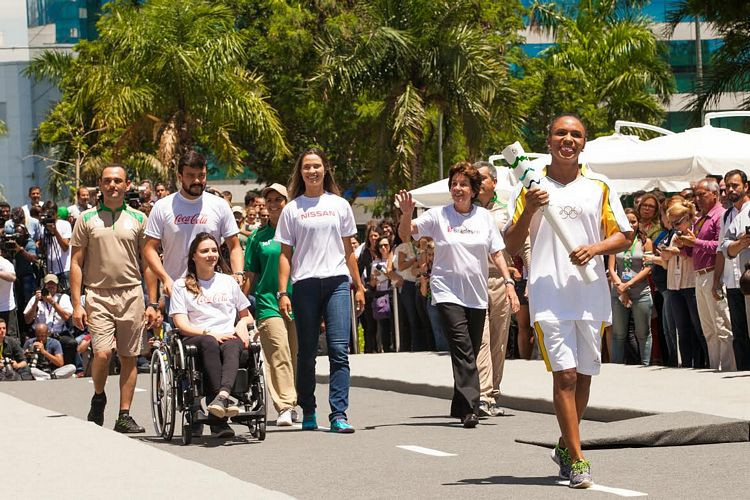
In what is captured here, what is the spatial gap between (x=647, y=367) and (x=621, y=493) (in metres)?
8.73

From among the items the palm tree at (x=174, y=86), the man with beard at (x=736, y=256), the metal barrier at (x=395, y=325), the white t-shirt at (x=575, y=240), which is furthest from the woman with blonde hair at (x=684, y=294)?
the palm tree at (x=174, y=86)

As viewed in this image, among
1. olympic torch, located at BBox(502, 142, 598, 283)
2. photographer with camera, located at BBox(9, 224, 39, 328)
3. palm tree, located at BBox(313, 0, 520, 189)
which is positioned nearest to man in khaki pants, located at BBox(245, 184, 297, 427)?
olympic torch, located at BBox(502, 142, 598, 283)

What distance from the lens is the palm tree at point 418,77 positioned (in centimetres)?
3850

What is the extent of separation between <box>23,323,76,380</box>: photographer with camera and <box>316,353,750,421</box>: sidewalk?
4487mm

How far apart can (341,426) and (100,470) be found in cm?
361

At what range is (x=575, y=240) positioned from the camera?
345 inches

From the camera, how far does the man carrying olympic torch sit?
870 cm

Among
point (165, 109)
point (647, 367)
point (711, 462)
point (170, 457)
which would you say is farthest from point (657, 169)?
point (165, 109)

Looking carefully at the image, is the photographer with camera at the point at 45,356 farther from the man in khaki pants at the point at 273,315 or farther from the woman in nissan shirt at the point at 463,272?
the woman in nissan shirt at the point at 463,272

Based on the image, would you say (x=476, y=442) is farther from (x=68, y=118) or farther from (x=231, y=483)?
(x=68, y=118)

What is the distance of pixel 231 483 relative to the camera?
819 cm

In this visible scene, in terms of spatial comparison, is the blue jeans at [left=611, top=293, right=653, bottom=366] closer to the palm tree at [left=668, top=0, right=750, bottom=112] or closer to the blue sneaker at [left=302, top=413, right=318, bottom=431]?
the blue sneaker at [left=302, top=413, right=318, bottom=431]

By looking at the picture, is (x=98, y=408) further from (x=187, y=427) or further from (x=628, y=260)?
(x=628, y=260)

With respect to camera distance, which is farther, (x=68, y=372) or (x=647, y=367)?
(x=68, y=372)
